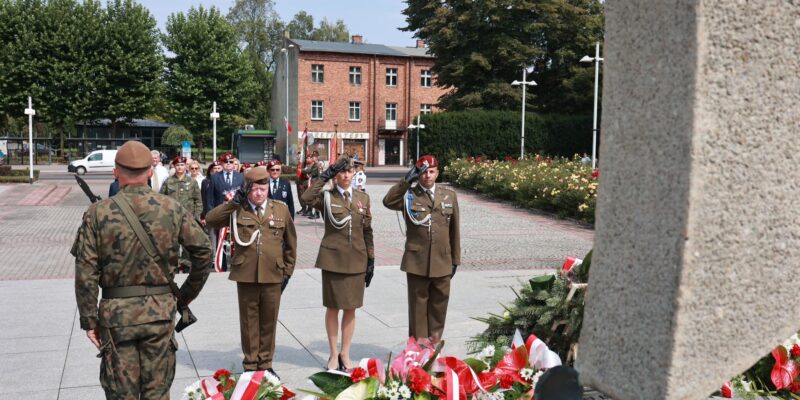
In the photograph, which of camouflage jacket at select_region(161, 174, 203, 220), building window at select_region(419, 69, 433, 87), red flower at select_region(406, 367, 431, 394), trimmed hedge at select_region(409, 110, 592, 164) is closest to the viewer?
red flower at select_region(406, 367, 431, 394)

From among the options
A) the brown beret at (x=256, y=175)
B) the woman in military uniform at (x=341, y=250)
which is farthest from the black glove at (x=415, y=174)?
the brown beret at (x=256, y=175)

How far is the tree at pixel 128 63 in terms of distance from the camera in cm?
4916

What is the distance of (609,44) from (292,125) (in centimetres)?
5607

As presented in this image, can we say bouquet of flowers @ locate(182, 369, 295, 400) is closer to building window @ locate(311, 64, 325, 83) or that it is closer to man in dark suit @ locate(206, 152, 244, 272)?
man in dark suit @ locate(206, 152, 244, 272)

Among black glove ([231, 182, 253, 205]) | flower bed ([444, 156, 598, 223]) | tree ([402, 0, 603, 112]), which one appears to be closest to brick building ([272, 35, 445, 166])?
tree ([402, 0, 603, 112])

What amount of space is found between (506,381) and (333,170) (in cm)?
396

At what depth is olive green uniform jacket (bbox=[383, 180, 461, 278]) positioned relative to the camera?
20.7 ft

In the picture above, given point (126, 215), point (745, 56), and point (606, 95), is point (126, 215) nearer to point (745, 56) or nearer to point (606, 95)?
point (606, 95)

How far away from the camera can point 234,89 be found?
184 ft

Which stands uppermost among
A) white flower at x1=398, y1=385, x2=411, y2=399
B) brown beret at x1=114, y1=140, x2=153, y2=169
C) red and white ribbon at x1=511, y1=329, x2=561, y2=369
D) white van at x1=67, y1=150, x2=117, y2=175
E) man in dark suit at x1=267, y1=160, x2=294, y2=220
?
brown beret at x1=114, y1=140, x2=153, y2=169

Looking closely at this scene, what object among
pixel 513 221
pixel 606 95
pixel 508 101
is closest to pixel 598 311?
pixel 606 95

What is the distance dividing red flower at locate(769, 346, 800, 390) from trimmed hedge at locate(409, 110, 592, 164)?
33377mm

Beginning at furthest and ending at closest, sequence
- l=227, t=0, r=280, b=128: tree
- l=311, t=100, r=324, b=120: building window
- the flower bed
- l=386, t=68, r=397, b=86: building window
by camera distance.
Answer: l=227, t=0, r=280, b=128: tree < l=386, t=68, r=397, b=86: building window < l=311, t=100, r=324, b=120: building window < the flower bed

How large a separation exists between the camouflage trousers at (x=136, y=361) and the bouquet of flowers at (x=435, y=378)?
1.63 metres
